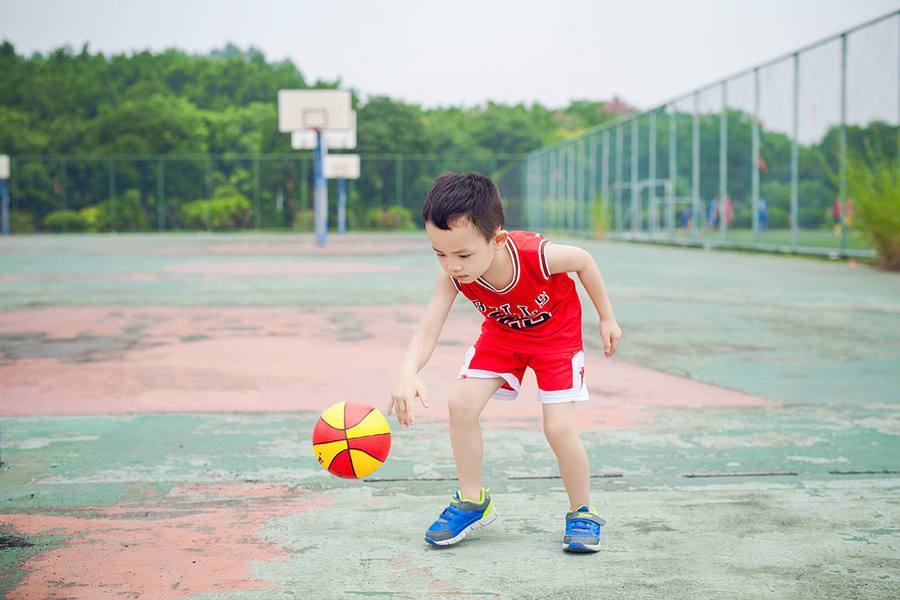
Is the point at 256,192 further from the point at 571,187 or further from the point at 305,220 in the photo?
the point at 571,187

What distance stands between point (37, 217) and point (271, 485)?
42.4m

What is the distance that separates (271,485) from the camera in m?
3.43

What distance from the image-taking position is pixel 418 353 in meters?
2.96

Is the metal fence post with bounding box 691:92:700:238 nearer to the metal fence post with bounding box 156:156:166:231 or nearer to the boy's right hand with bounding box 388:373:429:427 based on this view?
the boy's right hand with bounding box 388:373:429:427

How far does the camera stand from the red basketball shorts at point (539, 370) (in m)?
2.92

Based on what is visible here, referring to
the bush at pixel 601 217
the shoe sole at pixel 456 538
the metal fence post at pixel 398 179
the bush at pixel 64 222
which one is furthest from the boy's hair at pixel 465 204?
the bush at pixel 64 222

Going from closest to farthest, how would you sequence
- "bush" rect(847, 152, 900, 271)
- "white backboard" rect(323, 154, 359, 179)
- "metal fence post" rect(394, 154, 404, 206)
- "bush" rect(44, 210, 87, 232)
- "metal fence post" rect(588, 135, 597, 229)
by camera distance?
"bush" rect(847, 152, 900, 271)
"metal fence post" rect(588, 135, 597, 229)
"white backboard" rect(323, 154, 359, 179)
"bush" rect(44, 210, 87, 232)
"metal fence post" rect(394, 154, 404, 206)

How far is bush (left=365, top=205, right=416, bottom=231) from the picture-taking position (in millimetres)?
44125

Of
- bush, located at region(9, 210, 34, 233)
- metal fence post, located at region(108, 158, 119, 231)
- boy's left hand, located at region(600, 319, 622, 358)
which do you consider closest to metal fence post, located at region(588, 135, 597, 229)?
metal fence post, located at region(108, 158, 119, 231)

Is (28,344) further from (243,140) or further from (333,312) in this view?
(243,140)

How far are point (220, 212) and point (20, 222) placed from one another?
7744mm

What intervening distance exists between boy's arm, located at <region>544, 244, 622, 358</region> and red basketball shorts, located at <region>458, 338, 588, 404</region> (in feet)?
0.32

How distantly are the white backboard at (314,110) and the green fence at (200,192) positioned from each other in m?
16.3

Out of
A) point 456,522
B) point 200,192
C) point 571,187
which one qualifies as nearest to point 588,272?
point 456,522
